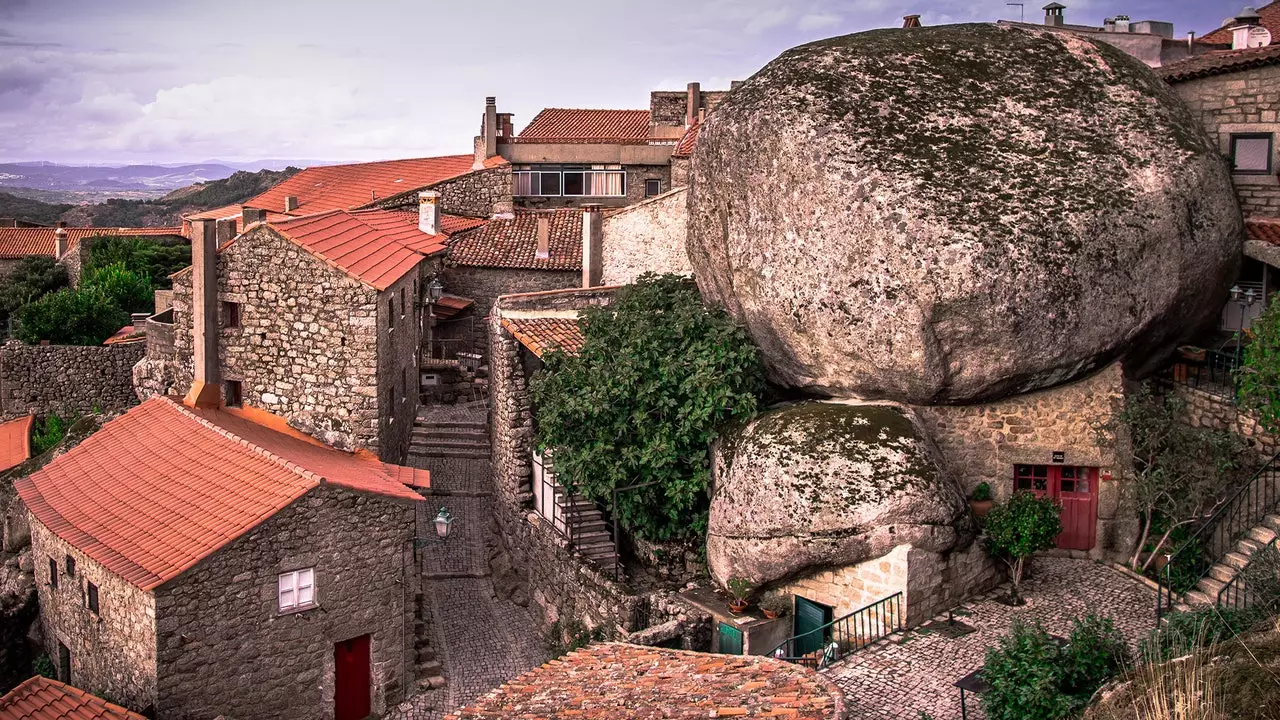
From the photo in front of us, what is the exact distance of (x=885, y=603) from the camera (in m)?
18.8

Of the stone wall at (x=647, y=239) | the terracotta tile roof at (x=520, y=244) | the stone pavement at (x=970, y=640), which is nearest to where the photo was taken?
the stone pavement at (x=970, y=640)

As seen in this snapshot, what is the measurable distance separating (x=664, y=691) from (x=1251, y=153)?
15286 millimetres

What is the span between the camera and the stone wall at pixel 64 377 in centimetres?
3584

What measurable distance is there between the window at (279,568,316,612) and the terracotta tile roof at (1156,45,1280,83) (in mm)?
17949

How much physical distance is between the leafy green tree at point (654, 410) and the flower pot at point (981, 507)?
4.03 metres

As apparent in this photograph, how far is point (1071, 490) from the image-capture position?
840 inches

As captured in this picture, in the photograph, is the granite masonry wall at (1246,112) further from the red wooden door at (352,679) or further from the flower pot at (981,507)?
the red wooden door at (352,679)

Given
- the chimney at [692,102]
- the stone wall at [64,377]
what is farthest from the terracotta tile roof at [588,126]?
the stone wall at [64,377]

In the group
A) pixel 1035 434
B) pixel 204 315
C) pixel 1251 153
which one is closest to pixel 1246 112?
pixel 1251 153

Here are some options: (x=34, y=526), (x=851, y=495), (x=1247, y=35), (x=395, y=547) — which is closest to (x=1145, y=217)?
(x=851, y=495)

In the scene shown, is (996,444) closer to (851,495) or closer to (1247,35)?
(851,495)

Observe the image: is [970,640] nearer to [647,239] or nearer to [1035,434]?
[1035,434]

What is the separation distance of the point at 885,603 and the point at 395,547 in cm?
784

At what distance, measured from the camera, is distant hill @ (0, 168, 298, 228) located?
91.6m
